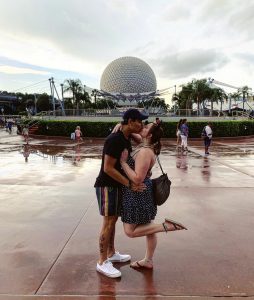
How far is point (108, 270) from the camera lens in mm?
3693

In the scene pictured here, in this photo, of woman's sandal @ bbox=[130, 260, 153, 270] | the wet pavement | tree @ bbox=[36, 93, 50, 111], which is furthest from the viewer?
tree @ bbox=[36, 93, 50, 111]

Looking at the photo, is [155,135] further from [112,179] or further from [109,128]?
[109,128]

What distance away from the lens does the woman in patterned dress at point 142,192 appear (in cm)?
349

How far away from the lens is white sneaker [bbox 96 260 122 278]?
3.66 metres

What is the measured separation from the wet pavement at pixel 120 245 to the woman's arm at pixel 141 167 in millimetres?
1001

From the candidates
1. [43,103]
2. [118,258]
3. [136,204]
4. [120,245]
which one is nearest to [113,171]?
[136,204]

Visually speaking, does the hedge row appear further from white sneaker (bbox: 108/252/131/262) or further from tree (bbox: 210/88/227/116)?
tree (bbox: 210/88/227/116)

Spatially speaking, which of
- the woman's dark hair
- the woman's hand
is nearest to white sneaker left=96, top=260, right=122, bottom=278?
the woman's hand

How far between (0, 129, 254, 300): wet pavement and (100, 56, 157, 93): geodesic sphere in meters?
63.2

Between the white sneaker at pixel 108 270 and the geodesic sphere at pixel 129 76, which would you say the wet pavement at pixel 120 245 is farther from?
the geodesic sphere at pixel 129 76

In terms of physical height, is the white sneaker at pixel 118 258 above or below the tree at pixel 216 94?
below

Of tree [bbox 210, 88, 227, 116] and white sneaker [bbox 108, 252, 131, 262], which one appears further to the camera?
tree [bbox 210, 88, 227, 116]

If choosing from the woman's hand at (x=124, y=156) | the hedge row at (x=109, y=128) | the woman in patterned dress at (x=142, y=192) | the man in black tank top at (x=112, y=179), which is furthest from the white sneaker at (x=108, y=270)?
the hedge row at (x=109, y=128)

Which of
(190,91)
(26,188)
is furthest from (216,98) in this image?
(26,188)
